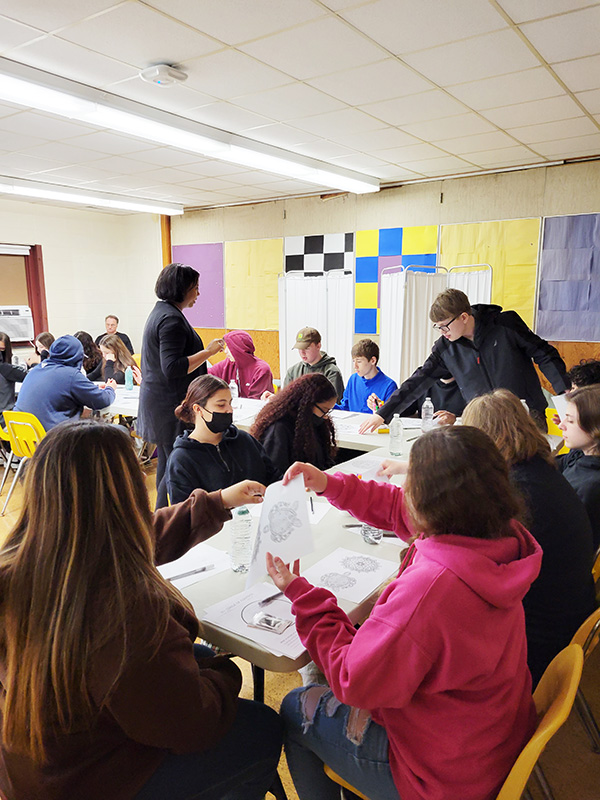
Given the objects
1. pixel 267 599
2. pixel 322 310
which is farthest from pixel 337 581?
pixel 322 310

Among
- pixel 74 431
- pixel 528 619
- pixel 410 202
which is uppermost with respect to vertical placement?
pixel 410 202

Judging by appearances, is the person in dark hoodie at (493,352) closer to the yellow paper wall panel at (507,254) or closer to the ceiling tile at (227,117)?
the ceiling tile at (227,117)

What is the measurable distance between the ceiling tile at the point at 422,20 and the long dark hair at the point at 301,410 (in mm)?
1647

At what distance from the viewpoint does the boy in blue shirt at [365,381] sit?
4266 millimetres

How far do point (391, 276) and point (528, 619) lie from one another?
4337 mm

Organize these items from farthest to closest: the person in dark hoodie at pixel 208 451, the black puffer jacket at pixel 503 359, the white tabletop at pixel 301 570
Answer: the black puffer jacket at pixel 503 359 → the person in dark hoodie at pixel 208 451 → the white tabletop at pixel 301 570

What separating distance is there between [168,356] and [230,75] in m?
1.65

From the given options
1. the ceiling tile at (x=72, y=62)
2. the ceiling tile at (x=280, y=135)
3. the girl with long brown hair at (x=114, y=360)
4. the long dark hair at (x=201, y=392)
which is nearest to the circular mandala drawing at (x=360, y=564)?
the long dark hair at (x=201, y=392)

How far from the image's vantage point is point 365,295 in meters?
6.51

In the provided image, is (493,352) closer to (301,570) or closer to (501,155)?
(301,570)

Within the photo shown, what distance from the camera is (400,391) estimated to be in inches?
148

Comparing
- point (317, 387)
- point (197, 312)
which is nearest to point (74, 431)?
point (317, 387)

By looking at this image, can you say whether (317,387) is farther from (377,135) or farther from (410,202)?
(410,202)

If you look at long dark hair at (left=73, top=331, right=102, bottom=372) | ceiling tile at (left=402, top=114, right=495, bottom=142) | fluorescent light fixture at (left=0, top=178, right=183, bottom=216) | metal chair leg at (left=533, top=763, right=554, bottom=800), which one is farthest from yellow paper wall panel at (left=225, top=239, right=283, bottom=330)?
metal chair leg at (left=533, top=763, right=554, bottom=800)
